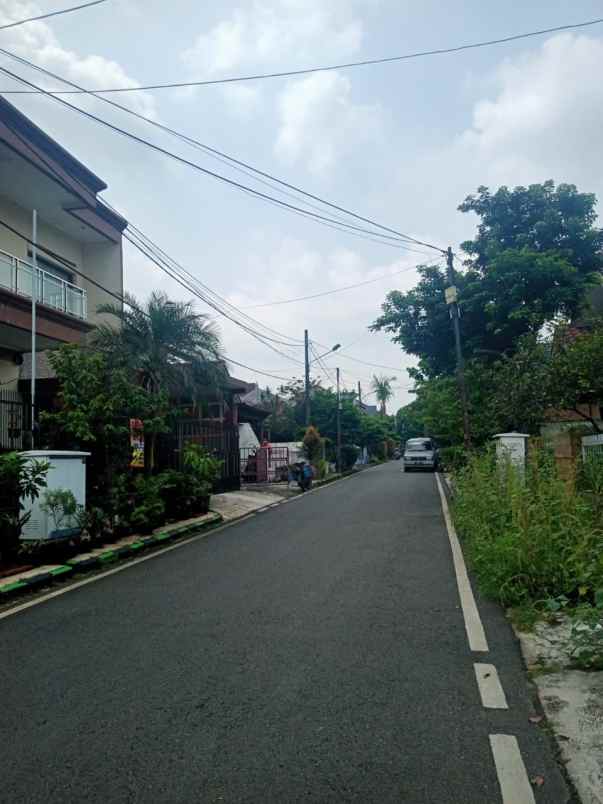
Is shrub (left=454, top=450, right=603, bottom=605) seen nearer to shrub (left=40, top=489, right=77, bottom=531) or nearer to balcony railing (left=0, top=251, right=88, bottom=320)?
shrub (left=40, top=489, right=77, bottom=531)

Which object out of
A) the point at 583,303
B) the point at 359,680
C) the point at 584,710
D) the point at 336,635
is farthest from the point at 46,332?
the point at 583,303

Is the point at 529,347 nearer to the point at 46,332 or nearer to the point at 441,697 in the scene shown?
the point at 46,332

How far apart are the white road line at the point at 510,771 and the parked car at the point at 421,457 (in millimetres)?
33707

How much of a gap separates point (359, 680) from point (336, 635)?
1.01m

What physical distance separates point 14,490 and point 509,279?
1440cm

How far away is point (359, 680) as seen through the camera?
419cm

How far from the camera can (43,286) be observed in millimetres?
14008

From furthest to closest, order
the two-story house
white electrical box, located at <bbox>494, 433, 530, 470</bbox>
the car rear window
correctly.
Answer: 1. the car rear window
2. the two-story house
3. white electrical box, located at <bbox>494, 433, 530, 470</bbox>

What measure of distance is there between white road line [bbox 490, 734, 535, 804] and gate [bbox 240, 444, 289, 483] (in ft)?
79.2

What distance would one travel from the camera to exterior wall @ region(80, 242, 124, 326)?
1736 cm

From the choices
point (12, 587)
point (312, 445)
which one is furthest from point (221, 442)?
point (12, 587)

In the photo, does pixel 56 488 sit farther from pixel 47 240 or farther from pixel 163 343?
pixel 47 240

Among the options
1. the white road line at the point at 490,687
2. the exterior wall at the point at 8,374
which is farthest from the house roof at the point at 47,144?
the white road line at the point at 490,687

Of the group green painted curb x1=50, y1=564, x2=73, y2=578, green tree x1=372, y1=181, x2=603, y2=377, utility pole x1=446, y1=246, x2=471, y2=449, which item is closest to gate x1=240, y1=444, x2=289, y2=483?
green tree x1=372, y1=181, x2=603, y2=377
